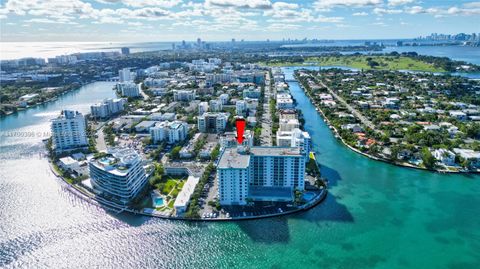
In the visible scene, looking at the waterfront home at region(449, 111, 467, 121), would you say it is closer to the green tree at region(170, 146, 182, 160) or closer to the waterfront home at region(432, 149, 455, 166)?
the waterfront home at region(432, 149, 455, 166)

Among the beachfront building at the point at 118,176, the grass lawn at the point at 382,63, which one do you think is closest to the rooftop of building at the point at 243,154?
the beachfront building at the point at 118,176

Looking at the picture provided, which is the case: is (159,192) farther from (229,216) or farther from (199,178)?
(229,216)

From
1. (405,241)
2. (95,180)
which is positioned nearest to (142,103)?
(95,180)

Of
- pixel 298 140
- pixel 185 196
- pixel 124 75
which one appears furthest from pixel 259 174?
pixel 124 75

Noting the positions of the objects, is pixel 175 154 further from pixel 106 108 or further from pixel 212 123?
pixel 106 108

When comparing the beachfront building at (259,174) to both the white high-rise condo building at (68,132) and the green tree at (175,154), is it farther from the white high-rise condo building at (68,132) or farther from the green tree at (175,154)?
the white high-rise condo building at (68,132)

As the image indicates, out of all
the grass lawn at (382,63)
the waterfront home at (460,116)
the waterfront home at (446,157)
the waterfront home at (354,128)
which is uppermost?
the grass lawn at (382,63)
